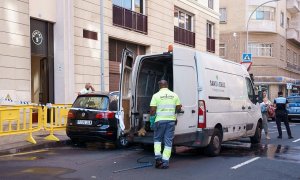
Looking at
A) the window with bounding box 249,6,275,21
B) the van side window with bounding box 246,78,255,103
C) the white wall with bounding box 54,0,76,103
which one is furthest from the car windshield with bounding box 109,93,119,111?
the window with bounding box 249,6,275,21

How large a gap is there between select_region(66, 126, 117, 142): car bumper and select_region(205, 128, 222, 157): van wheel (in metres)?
2.60

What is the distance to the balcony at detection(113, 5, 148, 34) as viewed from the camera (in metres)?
20.9

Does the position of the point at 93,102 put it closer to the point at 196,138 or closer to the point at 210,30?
the point at 196,138

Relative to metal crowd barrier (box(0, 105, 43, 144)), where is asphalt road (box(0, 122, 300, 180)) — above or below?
below

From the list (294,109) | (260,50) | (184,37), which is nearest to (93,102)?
(184,37)

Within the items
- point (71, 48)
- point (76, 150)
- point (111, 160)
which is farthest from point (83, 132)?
point (71, 48)

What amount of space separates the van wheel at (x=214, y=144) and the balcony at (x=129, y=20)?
463 inches

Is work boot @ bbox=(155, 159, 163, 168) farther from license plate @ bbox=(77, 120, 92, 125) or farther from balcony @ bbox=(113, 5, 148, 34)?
balcony @ bbox=(113, 5, 148, 34)

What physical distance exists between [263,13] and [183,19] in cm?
2019

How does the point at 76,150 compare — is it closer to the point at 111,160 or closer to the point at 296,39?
the point at 111,160

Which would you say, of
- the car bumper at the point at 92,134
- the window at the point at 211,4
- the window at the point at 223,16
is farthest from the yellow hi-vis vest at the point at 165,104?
the window at the point at 223,16

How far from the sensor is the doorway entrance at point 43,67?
57.3 feet

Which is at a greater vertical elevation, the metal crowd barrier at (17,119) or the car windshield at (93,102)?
the car windshield at (93,102)

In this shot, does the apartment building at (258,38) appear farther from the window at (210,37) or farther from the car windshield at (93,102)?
the car windshield at (93,102)
